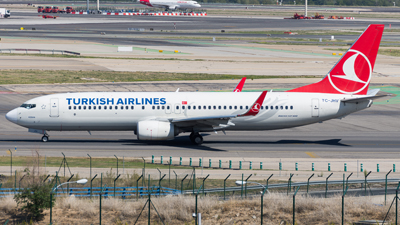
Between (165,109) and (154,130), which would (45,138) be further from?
(165,109)

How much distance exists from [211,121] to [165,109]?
4297mm

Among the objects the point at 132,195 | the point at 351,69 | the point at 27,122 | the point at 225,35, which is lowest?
the point at 132,195

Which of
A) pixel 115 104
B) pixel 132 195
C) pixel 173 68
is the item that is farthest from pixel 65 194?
pixel 173 68

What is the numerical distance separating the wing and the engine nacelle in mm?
863

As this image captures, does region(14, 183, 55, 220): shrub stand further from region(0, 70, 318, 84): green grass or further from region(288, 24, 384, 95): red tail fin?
region(0, 70, 318, 84): green grass

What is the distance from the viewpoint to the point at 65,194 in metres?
31.0

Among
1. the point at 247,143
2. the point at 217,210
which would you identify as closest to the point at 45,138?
the point at 247,143

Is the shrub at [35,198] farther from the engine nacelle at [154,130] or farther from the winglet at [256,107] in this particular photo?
the winglet at [256,107]

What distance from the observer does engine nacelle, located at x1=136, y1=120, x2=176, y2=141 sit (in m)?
46.6

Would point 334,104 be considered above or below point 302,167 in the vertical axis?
above

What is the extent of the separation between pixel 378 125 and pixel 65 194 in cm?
3867

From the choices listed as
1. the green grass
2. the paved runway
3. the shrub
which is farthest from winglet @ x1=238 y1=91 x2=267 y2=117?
the green grass

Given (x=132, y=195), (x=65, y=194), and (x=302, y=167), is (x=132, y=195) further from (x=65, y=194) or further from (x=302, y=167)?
(x=302, y=167)

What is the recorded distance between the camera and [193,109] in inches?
1905
